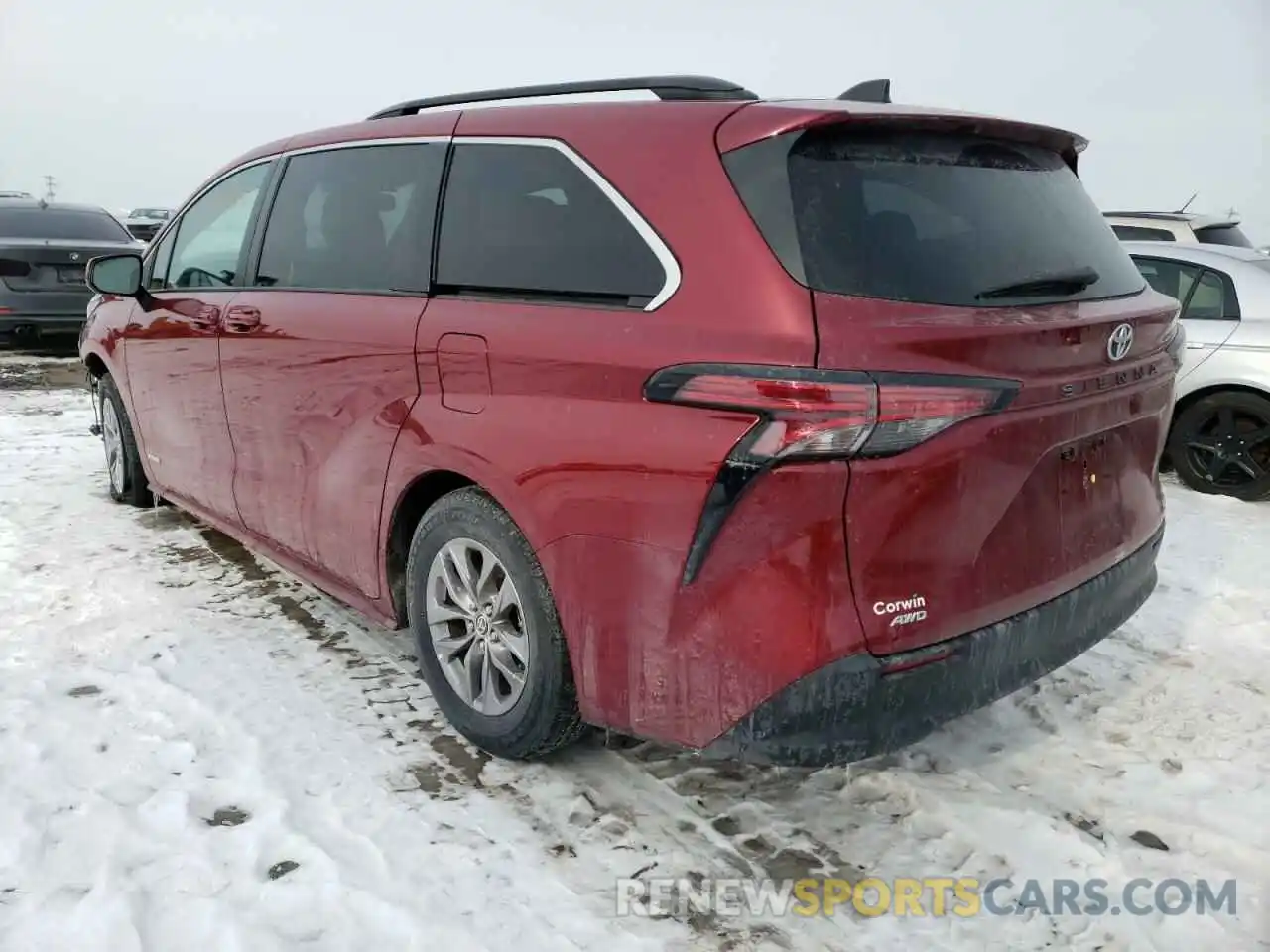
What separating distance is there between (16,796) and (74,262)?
8.50 m

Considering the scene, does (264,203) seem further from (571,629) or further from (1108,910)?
(1108,910)

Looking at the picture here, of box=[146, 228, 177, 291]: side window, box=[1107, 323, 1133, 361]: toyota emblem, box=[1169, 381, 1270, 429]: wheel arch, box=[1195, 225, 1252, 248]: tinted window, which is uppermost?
box=[1195, 225, 1252, 248]: tinted window

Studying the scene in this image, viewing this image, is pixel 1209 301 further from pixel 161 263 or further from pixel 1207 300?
pixel 161 263

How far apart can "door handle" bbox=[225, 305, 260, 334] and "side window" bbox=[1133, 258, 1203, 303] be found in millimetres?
5457

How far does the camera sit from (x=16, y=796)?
262 centimetres

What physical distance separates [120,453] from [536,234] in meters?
3.71

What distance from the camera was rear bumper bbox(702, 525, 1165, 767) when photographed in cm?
210

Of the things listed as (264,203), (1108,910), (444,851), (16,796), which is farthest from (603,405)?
(264,203)

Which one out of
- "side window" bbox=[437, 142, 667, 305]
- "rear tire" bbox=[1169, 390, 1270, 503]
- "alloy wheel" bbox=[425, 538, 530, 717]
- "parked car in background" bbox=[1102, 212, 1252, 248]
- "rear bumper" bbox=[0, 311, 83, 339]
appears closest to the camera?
"side window" bbox=[437, 142, 667, 305]

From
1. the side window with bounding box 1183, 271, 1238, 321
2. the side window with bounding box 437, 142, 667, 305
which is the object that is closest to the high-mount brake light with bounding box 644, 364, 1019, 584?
the side window with bounding box 437, 142, 667, 305

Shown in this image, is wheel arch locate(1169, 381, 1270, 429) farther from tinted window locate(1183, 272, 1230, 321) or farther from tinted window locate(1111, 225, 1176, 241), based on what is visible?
tinted window locate(1111, 225, 1176, 241)

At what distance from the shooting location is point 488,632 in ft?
9.21

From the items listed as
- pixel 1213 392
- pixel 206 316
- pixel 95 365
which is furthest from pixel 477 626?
pixel 1213 392

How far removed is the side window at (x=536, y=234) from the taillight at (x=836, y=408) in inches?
15.5
